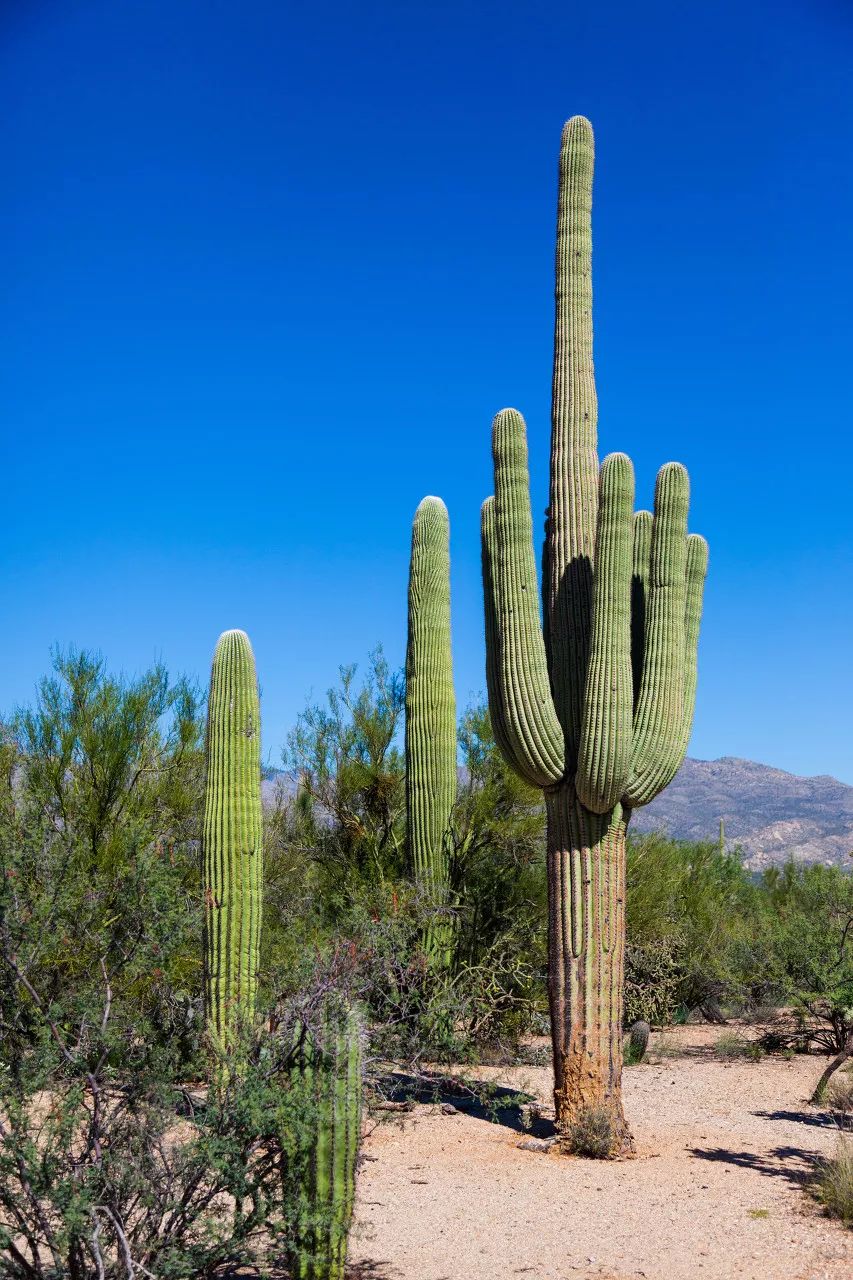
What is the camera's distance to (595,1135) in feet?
28.1

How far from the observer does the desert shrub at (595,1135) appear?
8.54m

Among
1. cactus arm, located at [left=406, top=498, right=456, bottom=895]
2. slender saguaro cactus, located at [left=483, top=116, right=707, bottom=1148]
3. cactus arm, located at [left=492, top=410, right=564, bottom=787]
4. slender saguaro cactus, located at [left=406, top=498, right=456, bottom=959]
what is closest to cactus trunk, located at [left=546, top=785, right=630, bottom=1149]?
slender saguaro cactus, located at [left=483, top=116, right=707, bottom=1148]

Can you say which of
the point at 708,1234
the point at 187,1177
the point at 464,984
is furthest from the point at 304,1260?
the point at 464,984

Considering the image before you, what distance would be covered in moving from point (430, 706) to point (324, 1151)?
23.8 feet

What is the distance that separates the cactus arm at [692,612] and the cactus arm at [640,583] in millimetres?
355

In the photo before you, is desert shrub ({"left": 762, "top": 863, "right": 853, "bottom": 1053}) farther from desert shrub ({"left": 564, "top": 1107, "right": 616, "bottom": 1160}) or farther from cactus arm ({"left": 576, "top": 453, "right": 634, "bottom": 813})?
cactus arm ({"left": 576, "top": 453, "right": 634, "bottom": 813})

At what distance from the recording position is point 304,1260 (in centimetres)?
481

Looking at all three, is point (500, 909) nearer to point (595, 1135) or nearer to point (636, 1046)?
point (636, 1046)

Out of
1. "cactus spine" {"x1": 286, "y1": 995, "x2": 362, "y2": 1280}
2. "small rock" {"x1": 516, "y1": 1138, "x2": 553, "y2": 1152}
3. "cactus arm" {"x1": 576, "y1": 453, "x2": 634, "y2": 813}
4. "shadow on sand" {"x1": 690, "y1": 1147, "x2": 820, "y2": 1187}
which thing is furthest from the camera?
"small rock" {"x1": 516, "y1": 1138, "x2": 553, "y2": 1152}

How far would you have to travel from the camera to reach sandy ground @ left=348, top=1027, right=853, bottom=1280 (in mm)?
6207

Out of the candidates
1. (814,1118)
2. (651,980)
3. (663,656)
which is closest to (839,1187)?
(814,1118)

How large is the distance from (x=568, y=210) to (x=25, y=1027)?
26.5ft

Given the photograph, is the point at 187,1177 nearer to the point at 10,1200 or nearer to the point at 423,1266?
the point at 10,1200

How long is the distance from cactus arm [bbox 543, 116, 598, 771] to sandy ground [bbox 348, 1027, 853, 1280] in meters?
3.08
